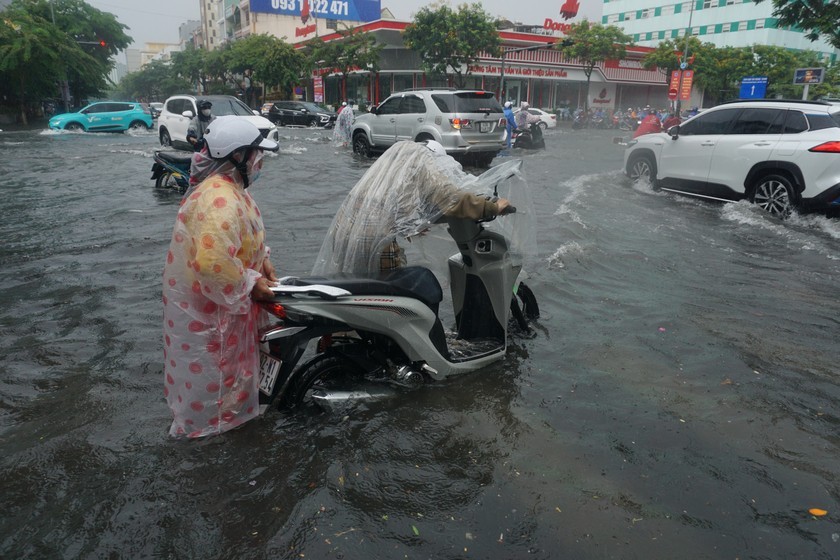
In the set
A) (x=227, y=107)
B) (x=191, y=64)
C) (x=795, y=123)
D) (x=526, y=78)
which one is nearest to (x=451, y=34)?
(x=526, y=78)

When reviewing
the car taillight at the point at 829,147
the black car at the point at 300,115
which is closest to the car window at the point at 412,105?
the car taillight at the point at 829,147

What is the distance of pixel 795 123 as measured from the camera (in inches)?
328

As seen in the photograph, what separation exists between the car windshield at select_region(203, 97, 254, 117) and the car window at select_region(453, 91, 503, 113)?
6.06 m

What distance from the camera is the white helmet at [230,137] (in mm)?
2809

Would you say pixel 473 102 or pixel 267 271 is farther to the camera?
pixel 473 102

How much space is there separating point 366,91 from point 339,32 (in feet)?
16.5

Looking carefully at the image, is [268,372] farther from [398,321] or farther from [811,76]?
[811,76]

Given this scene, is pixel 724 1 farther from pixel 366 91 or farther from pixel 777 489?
pixel 777 489

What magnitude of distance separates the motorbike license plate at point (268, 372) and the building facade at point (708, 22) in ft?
186

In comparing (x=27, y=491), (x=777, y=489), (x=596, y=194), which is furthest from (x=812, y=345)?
(x=596, y=194)

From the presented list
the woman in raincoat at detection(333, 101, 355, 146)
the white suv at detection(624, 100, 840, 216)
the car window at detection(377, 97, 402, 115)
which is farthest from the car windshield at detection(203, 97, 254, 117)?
the white suv at detection(624, 100, 840, 216)

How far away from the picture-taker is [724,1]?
59094mm

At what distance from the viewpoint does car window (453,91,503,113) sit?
44.9 feet

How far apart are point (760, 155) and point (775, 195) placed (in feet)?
2.06
